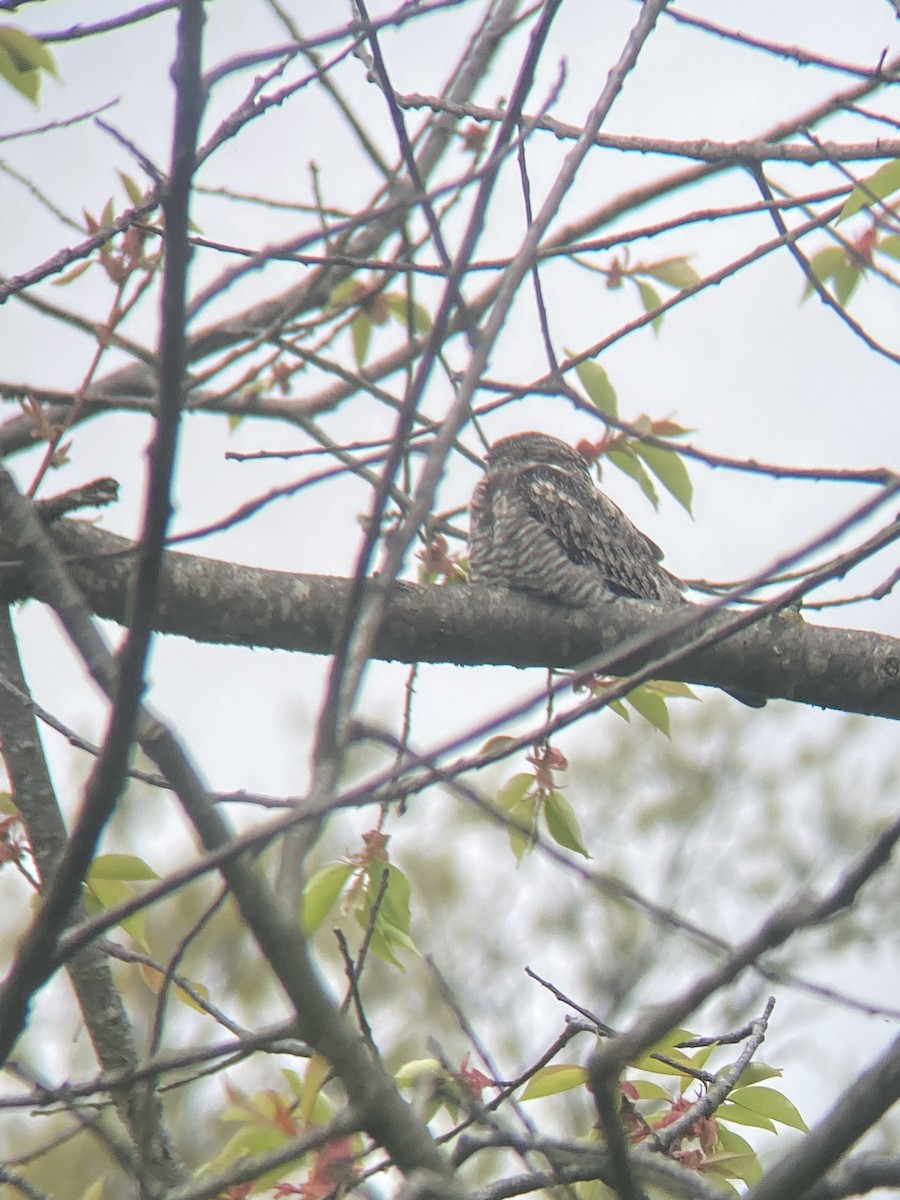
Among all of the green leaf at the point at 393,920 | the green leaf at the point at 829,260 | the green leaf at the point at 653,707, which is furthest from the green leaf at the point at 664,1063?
the green leaf at the point at 829,260

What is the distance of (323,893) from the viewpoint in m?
1.75

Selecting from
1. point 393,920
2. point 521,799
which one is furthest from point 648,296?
point 393,920

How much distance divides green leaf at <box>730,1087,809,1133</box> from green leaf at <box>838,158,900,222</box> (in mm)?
1327

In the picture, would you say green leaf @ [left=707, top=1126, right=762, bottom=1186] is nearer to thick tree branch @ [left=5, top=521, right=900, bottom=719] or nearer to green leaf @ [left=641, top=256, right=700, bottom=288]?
thick tree branch @ [left=5, top=521, right=900, bottom=719]

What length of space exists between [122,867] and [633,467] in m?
1.39

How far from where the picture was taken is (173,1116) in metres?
10.2

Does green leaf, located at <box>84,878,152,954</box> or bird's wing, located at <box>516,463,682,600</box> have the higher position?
bird's wing, located at <box>516,463,682,600</box>

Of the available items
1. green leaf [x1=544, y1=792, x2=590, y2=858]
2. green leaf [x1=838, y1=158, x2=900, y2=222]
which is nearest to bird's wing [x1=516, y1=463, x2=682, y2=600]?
green leaf [x1=544, y1=792, x2=590, y2=858]

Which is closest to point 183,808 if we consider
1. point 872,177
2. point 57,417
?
point 872,177

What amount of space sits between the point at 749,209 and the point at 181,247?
142 centimetres

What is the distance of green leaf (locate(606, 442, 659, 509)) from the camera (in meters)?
2.62

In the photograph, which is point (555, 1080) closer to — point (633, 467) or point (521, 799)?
point (521, 799)

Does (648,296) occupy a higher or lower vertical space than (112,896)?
higher

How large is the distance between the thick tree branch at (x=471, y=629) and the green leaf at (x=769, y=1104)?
29.5 inches
